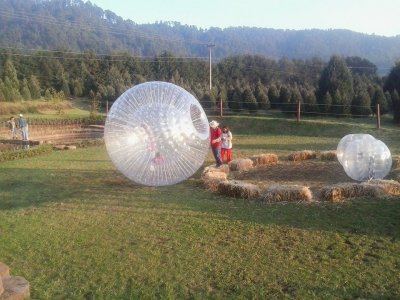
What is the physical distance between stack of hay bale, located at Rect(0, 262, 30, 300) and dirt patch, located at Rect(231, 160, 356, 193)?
280 inches

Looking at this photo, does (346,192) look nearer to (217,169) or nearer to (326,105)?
(217,169)

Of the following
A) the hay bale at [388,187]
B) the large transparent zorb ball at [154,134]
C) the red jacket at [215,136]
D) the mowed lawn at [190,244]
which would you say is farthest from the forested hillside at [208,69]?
the mowed lawn at [190,244]

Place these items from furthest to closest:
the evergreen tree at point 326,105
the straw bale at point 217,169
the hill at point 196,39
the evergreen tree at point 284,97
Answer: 1. the hill at point 196,39
2. the evergreen tree at point 284,97
3. the evergreen tree at point 326,105
4. the straw bale at point 217,169

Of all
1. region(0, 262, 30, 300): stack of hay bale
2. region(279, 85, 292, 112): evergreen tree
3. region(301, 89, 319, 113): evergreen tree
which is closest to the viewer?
region(0, 262, 30, 300): stack of hay bale

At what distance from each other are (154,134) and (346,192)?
418 centimetres

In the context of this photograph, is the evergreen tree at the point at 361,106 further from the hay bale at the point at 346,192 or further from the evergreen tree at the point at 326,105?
the hay bale at the point at 346,192

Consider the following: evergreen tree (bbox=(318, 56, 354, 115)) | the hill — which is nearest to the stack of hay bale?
evergreen tree (bbox=(318, 56, 354, 115))

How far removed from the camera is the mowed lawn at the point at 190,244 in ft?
19.4

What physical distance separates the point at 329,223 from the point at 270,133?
1590 centimetres

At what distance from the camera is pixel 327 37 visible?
481ft

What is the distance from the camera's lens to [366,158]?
11336mm

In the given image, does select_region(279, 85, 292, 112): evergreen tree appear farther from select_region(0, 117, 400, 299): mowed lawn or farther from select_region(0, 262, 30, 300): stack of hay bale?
select_region(0, 262, 30, 300): stack of hay bale

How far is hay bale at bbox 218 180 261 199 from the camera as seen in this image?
33.6ft

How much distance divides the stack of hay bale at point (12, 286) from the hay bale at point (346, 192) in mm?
6187
